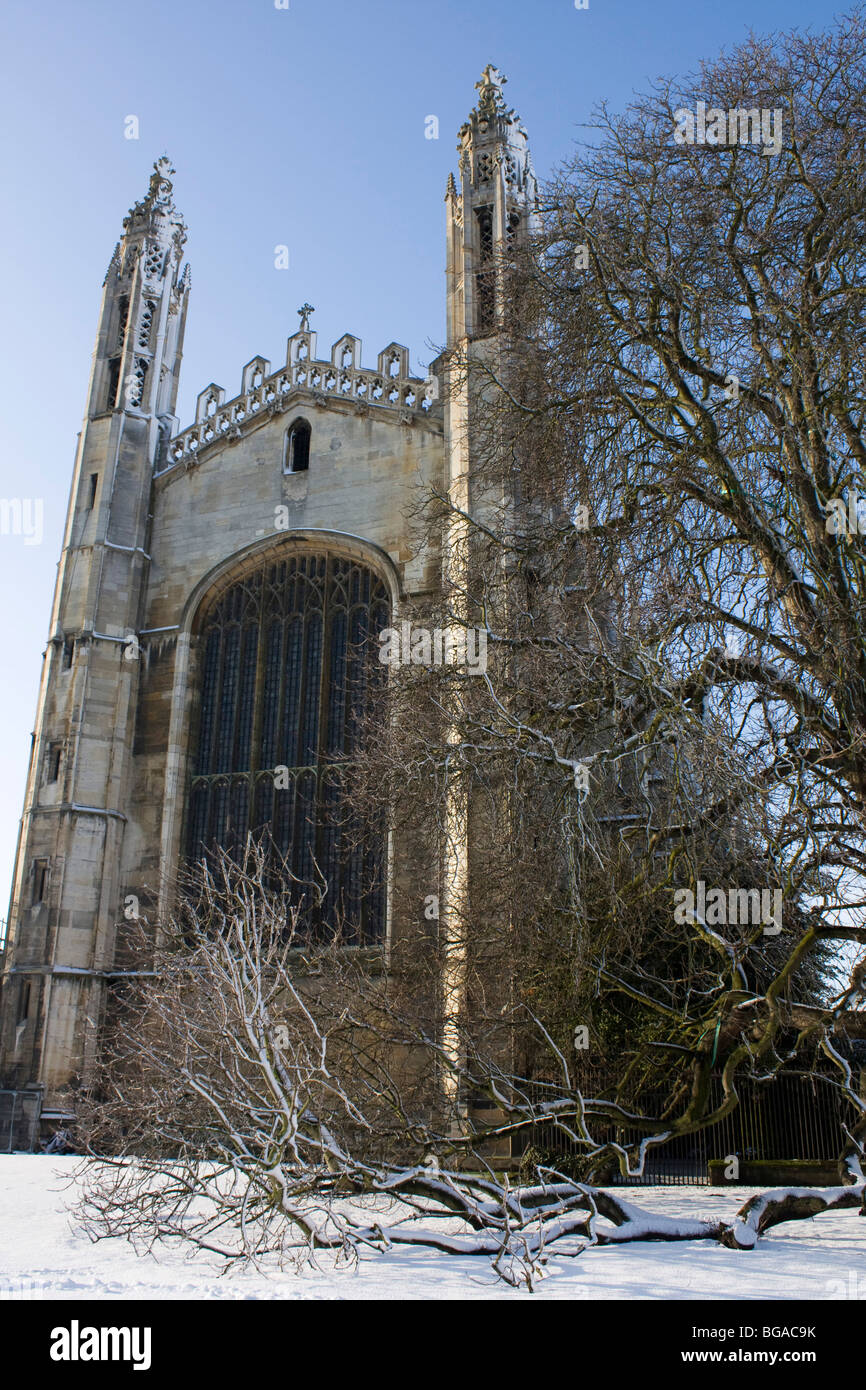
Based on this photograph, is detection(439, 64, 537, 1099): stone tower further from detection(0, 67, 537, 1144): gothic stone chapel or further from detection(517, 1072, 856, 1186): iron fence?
detection(517, 1072, 856, 1186): iron fence

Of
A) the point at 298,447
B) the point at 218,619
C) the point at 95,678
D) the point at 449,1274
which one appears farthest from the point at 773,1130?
the point at 298,447

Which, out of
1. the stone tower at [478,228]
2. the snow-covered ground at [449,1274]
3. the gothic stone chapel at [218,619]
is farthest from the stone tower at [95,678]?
the snow-covered ground at [449,1274]

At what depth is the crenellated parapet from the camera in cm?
1869

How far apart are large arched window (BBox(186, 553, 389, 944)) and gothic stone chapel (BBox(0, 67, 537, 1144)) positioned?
0.04 m

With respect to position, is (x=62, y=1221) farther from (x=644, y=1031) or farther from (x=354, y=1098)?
(x=644, y=1031)

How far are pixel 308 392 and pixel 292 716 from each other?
227 inches

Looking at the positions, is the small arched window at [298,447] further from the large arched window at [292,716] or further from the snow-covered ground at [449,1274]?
the snow-covered ground at [449,1274]

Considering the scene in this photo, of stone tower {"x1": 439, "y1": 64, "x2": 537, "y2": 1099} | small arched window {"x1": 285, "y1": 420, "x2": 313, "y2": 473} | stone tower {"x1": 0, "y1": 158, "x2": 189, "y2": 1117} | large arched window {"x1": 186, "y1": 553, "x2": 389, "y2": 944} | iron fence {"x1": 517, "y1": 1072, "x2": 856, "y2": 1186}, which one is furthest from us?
small arched window {"x1": 285, "y1": 420, "x2": 313, "y2": 473}

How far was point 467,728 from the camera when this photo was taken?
9336 mm

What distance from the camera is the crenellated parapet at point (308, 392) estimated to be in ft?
61.3

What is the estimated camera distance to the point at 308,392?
19500 mm

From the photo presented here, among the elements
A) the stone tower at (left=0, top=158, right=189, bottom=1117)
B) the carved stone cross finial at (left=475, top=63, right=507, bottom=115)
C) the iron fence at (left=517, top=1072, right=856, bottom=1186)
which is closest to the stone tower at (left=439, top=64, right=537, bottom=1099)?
the carved stone cross finial at (left=475, top=63, right=507, bottom=115)

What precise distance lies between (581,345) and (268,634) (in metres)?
9.78
